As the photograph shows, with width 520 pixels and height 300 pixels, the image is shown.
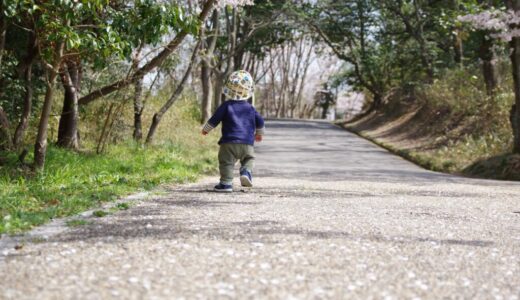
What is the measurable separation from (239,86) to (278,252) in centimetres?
410

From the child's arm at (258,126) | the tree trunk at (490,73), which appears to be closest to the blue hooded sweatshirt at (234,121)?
the child's arm at (258,126)

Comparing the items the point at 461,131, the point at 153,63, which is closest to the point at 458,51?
the point at 461,131

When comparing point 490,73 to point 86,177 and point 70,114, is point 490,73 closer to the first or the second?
point 70,114

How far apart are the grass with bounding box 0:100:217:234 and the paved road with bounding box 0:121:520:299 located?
0.53m

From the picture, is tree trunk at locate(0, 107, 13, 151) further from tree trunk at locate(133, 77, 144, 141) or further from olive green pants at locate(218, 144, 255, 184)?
tree trunk at locate(133, 77, 144, 141)

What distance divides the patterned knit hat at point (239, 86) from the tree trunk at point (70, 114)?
3.98 meters

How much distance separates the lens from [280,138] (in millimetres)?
23078

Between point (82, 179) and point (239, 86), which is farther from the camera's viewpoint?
point (82, 179)

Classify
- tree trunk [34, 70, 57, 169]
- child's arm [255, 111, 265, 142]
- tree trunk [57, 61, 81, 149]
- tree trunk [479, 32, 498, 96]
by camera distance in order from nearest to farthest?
tree trunk [34, 70, 57, 169] < child's arm [255, 111, 265, 142] < tree trunk [57, 61, 81, 149] < tree trunk [479, 32, 498, 96]

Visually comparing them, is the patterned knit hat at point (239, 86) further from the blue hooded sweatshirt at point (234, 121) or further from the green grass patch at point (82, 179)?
the green grass patch at point (82, 179)

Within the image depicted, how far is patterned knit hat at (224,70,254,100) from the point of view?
7961mm

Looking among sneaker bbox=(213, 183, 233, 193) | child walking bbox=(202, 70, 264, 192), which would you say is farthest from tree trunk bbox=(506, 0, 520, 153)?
sneaker bbox=(213, 183, 233, 193)

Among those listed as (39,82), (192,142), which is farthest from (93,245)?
(192,142)

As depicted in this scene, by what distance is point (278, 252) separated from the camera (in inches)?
163
